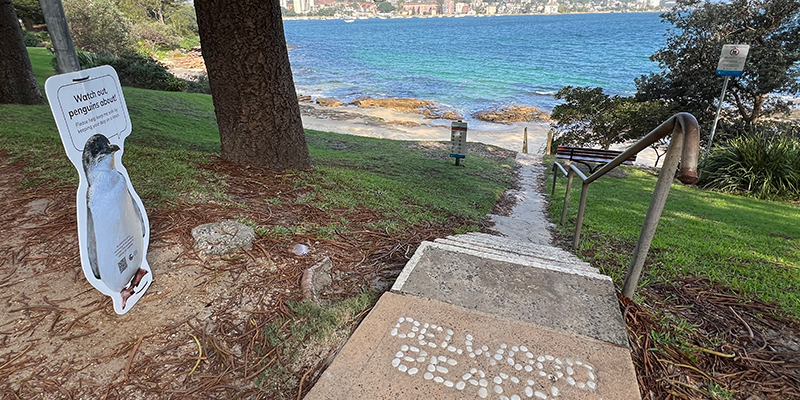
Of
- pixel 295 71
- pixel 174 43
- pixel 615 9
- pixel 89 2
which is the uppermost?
pixel 615 9

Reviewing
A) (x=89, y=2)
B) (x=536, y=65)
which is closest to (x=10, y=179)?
(x=89, y=2)

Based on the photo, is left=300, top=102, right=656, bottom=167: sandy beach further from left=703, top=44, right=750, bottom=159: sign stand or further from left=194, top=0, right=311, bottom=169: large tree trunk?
left=194, top=0, right=311, bottom=169: large tree trunk

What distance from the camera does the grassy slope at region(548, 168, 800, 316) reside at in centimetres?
328

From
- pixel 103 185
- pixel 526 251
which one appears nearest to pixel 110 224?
pixel 103 185

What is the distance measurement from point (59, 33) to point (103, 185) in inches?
52.7

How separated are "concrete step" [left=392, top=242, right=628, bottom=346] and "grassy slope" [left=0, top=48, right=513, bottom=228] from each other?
Result: 59.5 inches

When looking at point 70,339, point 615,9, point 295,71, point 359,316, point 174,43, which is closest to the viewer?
point 70,339

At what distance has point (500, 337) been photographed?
190 centimetres

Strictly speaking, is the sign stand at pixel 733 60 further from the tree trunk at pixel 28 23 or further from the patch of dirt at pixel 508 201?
the tree trunk at pixel 28 23

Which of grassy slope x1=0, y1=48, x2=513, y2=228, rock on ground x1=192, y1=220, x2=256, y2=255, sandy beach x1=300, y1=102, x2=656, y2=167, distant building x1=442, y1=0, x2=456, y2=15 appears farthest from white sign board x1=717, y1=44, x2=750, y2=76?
distant building x1=442, y1=0, x2=456, y2=15

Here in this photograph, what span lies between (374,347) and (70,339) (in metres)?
1.52

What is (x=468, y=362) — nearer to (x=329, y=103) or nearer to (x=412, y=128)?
(x=412, y=128)

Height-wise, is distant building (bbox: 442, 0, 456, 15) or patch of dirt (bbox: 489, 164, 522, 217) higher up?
distant building (bbox: 442, 0, 456, 15)

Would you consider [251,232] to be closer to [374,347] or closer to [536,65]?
[374,347]
